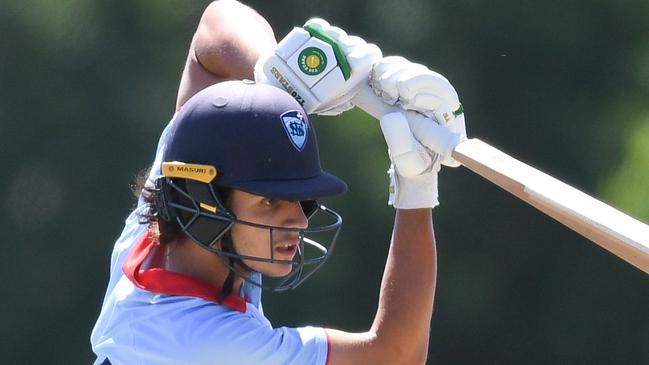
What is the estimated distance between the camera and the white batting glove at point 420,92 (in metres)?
2.09

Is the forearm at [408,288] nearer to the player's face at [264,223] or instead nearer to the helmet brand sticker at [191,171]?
the player's face at [264,223]

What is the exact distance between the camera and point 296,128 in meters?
1.99

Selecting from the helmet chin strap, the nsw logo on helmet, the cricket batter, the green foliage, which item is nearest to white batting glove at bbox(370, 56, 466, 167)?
the cricket batter

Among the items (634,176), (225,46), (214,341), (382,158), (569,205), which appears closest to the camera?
(569,205)

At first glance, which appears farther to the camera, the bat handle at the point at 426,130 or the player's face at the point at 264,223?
the bat handle at the point at 426,130

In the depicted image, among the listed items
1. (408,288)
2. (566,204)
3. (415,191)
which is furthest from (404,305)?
(566,204)

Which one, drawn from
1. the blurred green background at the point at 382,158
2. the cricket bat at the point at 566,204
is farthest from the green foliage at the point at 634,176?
the cricket bat at the point at 566,204

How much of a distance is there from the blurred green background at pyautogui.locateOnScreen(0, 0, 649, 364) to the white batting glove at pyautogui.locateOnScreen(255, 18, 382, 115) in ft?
7.80

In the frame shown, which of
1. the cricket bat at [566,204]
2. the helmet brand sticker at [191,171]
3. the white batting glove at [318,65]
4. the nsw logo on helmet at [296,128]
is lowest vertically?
the cricket bat at [566,204]

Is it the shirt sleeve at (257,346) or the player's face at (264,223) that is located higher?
the player's face at (264,223)

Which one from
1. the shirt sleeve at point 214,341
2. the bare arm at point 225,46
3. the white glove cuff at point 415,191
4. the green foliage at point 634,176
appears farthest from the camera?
the green foliage at point 634,176

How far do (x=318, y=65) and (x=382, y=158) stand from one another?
2.46 meters

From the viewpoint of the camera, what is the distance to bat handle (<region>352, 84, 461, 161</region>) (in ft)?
6.88

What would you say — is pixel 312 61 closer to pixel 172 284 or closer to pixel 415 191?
pixel 415 191
